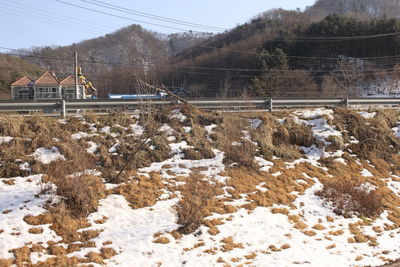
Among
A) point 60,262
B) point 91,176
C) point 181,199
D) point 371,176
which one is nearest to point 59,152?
point 91,176

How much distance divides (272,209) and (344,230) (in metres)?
1.72

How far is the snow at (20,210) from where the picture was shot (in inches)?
261

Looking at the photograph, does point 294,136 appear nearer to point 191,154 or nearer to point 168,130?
point 191,154

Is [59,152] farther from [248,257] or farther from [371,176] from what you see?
[371,176]

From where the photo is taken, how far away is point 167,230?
24.9 feet

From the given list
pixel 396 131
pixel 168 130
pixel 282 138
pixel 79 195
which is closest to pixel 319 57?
pixel 396 131

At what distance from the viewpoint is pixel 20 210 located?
24.5 ft

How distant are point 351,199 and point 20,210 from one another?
8.08m

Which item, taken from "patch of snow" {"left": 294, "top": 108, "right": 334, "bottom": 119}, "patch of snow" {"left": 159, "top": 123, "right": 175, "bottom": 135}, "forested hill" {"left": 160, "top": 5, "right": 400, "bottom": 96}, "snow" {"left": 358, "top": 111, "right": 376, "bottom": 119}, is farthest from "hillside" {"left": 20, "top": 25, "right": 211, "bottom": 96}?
"snow" {"left": 358, "top": 111, "right": 376, "bottom": 119}

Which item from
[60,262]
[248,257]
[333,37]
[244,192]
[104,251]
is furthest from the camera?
[333,37]

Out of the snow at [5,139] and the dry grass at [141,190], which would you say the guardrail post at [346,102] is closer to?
the dry grass at [141,190]

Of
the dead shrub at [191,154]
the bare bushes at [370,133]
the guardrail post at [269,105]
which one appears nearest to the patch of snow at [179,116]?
the dead shrub at [191,154]

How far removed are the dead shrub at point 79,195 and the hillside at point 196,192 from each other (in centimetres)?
3

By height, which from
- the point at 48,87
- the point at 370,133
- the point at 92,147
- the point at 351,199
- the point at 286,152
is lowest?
the point at 351,199
